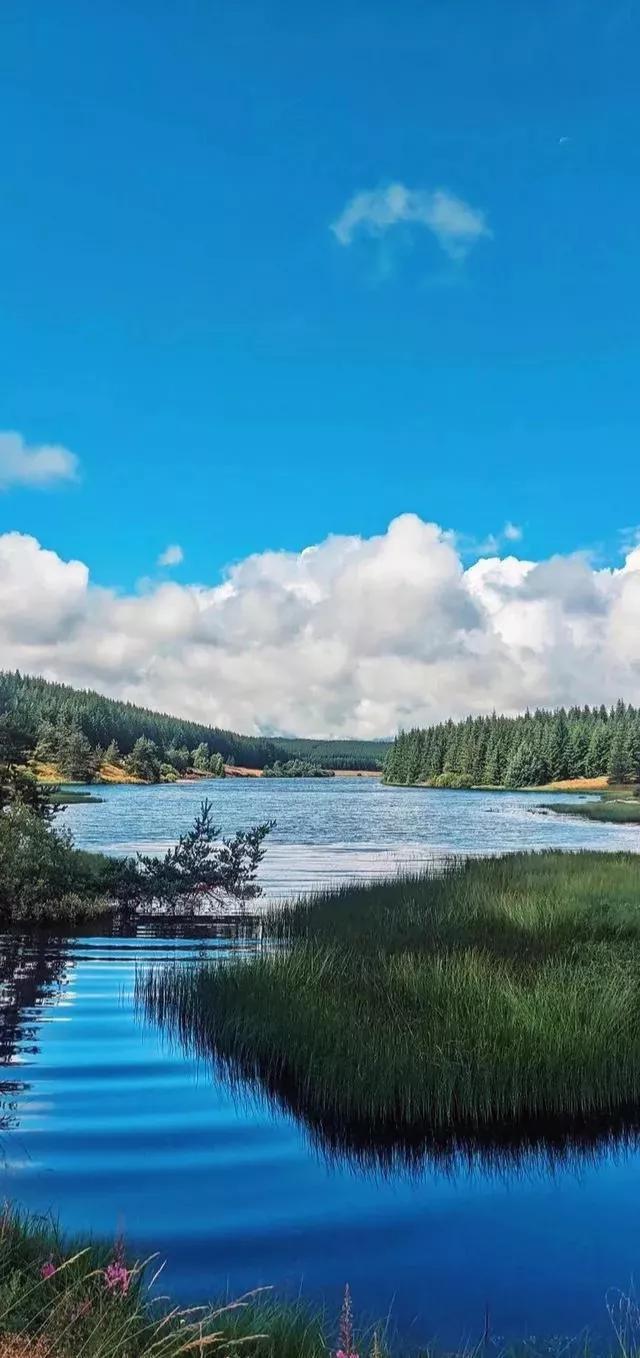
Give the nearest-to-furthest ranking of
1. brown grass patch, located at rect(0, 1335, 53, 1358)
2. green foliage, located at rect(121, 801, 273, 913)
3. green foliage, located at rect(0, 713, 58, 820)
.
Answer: brown grass patch, located at rect(0, 1335, 53, 1358) < green foliage, located at rect(0, 713, 58, 820) < green foliage, located at rect(121, 801, 273, 913)

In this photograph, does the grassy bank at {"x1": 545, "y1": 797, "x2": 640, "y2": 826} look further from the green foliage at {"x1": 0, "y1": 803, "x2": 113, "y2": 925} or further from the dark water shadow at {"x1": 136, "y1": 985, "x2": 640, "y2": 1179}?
the dark water shadow at {"x1": 136, "y1": 985, "x2": 640, "y2": 1179}

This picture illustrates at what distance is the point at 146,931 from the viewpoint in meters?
25.2

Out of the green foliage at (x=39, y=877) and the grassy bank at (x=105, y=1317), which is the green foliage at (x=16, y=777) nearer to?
the green foliage at (x=39, y=877)

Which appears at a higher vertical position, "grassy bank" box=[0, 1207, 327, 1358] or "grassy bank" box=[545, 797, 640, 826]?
"grassy bank" box=[0, 1207, 327, 1358]

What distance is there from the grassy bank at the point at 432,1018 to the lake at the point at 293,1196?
62cm

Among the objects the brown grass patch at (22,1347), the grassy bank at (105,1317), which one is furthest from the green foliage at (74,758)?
the brown grass patch at (22,1347)

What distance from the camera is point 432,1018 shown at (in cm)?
1336

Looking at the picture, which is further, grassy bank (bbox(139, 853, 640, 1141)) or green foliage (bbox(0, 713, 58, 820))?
green foliage (bbox(0, 713, 58, 820))

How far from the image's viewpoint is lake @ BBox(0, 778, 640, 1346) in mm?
7629

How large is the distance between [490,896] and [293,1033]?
13038 millimetres

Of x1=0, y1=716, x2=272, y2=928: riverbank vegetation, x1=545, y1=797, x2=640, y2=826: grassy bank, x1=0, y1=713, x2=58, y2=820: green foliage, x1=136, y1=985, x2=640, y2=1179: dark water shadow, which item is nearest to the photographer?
x1=136, y1=985, x2=640, y2=1179: dark water shadow

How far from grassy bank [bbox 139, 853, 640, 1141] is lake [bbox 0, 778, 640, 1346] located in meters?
0.62

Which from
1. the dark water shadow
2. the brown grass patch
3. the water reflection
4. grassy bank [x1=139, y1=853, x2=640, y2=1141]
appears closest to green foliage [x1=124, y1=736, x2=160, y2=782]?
the water reflection

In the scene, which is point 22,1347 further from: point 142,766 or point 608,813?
point 142,766
